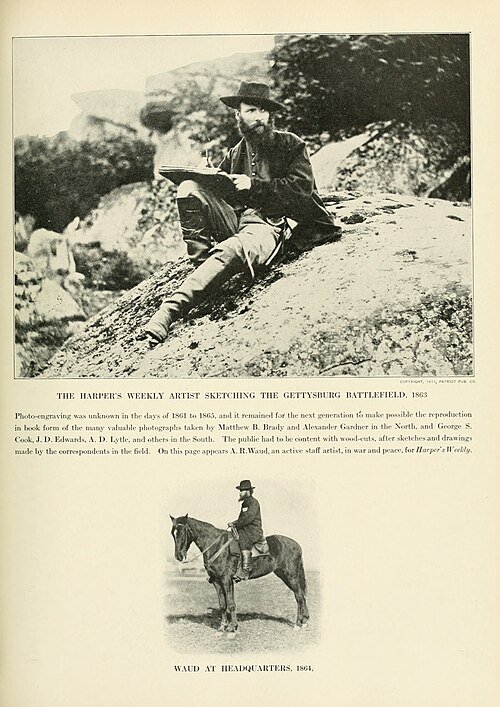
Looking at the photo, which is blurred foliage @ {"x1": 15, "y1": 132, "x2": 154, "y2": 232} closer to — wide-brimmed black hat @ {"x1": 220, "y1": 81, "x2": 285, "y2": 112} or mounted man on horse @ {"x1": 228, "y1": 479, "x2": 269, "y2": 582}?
wide-brimmed black hat @ {"x1": 220, "y1": 81, "x2": 285, "y2": 112}

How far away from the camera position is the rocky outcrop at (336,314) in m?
2.04

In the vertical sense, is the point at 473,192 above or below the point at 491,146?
below

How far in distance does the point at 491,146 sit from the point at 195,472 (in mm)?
1362

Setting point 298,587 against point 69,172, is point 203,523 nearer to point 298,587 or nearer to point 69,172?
point 298,587

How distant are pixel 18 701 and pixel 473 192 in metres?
2.09

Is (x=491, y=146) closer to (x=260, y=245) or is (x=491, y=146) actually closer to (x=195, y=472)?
(x=260, y=245)

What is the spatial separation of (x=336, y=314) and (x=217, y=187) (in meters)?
0.54

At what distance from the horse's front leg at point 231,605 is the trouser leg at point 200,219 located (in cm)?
99

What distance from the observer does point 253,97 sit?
207cm

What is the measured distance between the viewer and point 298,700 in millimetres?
2006

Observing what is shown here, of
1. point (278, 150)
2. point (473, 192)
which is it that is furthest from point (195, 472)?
point (473, 192)

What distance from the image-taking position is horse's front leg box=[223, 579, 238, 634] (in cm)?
201

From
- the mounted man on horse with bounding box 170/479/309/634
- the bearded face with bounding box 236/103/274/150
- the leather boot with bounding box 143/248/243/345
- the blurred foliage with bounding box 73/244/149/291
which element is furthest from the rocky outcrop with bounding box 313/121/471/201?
the mounted man on horse with bounding box 170/479/309/634

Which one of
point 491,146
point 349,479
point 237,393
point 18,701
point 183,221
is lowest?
point 18,701
